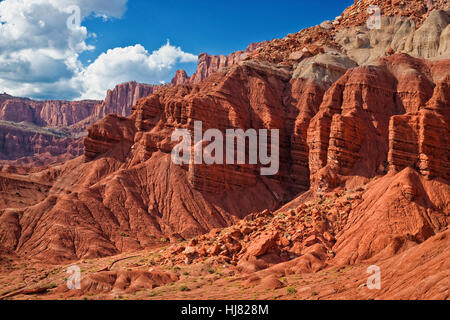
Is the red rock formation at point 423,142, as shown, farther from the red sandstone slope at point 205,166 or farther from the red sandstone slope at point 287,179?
the red sandstone slope at point 205,166

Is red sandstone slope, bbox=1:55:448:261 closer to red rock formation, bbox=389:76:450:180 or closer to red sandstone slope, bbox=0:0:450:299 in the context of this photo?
red sandstone slope, bbox=0:0:450:299

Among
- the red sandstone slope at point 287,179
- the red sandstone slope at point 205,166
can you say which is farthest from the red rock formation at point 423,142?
the red sandstone slope at point 205,166

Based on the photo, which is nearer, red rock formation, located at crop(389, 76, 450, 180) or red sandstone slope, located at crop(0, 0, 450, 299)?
red sandstone slope, located at crop(0, 0, 450, 299)

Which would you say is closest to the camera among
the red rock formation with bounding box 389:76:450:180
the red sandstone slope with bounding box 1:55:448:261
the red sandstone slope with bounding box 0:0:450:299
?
the red sandstone slope with bounding box 0:0:450:299

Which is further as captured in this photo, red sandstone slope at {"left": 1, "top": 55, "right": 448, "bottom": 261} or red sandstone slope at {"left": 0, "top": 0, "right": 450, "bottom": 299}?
red sandstone slope at {"left": 1, "top": 55, "right": 448, "bottom": 261}

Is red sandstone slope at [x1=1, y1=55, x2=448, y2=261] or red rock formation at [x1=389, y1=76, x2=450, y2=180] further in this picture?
red sandstone slope at [x1=1, y1=55, x2=448, y2=261]

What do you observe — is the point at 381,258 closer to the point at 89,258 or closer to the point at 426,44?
the point at 89,258

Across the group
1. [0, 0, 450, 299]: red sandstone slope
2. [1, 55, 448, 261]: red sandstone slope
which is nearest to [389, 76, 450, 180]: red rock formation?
[0, 0, 450, 299]: red sandstone slope

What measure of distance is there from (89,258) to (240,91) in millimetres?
48346

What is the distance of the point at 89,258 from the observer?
61.5m

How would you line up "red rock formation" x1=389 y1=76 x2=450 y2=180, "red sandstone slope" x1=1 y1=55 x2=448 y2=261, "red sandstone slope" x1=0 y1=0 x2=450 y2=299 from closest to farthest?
"red sandstone slope" x1=0 y1=0 x2=450 y2=299 → "red rock formation" x1=389 y1=76 x2=450 y2=180 → "red sandstone slope" x1=1 y1=55 x2=448 y2=261

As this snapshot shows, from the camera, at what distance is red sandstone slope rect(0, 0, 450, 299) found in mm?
46062

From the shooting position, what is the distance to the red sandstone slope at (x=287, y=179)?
46.1m
